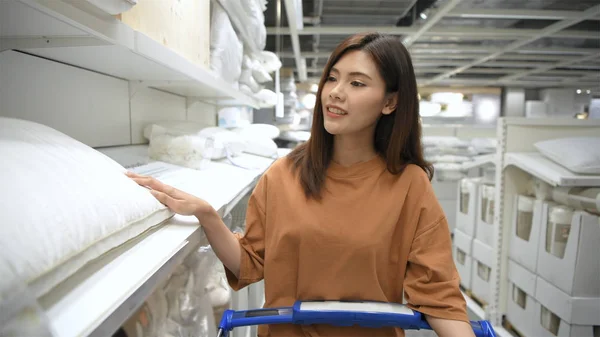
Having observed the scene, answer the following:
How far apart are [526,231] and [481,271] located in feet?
2.33

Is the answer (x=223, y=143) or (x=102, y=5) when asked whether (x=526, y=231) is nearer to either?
(x=223, y=143)

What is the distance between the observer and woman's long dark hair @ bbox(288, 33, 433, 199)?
1.12 metres

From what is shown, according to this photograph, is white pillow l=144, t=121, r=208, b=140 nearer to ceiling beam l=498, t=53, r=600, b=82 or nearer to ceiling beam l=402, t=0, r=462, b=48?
ceiling beam l=402, t=0, r=462, b=48

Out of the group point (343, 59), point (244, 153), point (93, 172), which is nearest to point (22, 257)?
point (93, 172)

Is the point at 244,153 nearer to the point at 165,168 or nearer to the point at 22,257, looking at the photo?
the point at 165,168

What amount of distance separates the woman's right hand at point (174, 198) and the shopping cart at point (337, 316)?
256 mm

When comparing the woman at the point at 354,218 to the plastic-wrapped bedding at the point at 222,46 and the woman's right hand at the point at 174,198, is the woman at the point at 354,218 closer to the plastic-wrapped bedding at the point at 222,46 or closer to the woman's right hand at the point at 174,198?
the woman's right hand at the point at 174,198

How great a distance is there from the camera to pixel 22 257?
14.6 inches

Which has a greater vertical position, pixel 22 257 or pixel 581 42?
pixel 581 42

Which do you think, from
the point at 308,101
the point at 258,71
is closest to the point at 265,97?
the point at 258,71

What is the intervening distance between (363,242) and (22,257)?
835 millimetres

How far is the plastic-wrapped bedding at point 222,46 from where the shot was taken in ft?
6.00

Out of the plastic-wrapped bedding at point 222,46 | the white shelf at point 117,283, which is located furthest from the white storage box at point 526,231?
the white shelf at point 117,283

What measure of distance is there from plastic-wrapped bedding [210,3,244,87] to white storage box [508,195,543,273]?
197cm
